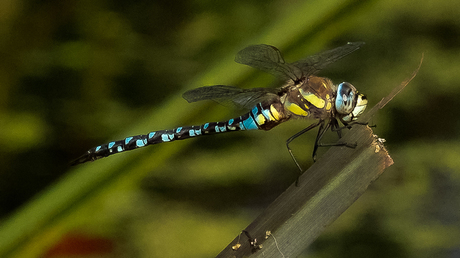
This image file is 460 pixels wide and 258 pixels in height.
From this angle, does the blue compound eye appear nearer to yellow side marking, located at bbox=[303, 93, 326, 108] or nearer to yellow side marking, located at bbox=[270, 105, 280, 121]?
yellow side marking, located at bbox=[303, 93, 326, 108]

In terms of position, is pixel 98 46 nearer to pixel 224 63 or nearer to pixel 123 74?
pixel 123 74

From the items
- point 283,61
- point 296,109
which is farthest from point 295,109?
point 283,61

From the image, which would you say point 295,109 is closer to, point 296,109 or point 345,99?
point 296,109

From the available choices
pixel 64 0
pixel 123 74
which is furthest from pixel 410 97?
pixel 64 0

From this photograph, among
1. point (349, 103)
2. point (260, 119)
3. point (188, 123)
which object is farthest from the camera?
point (188, 123)

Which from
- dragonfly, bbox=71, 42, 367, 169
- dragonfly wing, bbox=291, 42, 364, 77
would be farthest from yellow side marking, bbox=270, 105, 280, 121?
dragonfly wing, bbox=291, 42, 364, 77

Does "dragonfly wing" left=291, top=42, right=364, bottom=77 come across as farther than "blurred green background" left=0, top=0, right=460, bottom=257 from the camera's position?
No

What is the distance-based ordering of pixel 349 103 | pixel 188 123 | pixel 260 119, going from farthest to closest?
1. pixel 188 123
2. pixel 260 119
3. pixel 349 103
